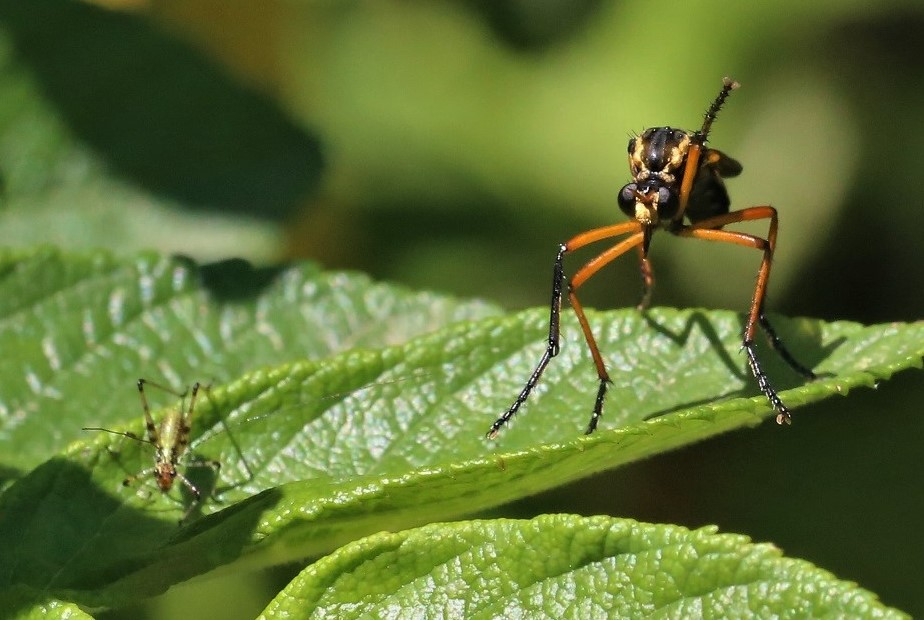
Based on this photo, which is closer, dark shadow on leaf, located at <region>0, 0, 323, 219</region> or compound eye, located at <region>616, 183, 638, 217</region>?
compound eye, located at <region>616, 183, 638, 217</region>

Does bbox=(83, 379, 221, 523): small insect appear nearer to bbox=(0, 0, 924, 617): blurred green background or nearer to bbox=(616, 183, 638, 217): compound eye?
bbox=(616, 183, 638, 217): compound eye

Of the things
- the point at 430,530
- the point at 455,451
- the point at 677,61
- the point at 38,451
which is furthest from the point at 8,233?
the point at 677,61

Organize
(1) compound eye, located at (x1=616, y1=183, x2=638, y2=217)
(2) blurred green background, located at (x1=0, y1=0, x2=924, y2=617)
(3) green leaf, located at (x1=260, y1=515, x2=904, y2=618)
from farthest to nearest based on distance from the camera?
(2) blurred green background, located at (x1=0, y1=0, x2=924, y2=617)
(1) compound eye, located at (x1=616, y1=183, x2=638, y2=217)
(3) green leaf, located at (x1=260, y1=515, x2=904, y2=618)

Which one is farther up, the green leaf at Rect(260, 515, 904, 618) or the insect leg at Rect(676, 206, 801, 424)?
the insect leg at Rect(676, 206, 801, 424)

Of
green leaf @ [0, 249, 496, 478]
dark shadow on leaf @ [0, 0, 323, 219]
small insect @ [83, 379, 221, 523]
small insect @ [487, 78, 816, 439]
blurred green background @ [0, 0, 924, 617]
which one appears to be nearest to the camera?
small insect @ [83, 379, 221, 523]

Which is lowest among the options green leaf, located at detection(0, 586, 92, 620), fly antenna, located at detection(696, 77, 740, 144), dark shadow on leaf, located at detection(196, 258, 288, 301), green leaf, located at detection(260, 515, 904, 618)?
green leaf, located at detection(260, 515, 904, 618)

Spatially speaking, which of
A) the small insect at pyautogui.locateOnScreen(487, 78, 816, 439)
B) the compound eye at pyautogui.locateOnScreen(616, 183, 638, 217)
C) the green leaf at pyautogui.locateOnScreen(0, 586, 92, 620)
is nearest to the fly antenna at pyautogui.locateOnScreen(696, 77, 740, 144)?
the small insect at pyautogui.locateOnScreen(487, 78, 816, 439)

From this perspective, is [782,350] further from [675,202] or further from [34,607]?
[34,607]

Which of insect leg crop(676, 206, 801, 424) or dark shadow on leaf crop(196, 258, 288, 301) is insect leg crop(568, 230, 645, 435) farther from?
dark shadow on leaf crop(196, 258, 288, 301)
